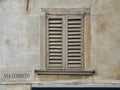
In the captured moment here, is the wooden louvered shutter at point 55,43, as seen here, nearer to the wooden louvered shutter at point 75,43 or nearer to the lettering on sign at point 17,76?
the wooden louvered shutter at point 75,43

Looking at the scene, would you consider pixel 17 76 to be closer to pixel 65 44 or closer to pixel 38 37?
pixel 38 37

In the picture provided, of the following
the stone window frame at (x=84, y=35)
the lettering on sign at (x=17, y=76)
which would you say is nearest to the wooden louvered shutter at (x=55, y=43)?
the stone window frame at (x=84, y=35)

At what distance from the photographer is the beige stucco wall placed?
12039 millimetres

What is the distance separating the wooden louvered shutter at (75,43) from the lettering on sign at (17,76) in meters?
1.01

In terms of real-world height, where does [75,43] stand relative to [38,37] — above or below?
below

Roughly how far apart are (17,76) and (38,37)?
1.09 meters

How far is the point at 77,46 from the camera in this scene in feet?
39.9

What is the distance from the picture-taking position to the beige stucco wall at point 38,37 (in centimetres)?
1204

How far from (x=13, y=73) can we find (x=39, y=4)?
5.93ft

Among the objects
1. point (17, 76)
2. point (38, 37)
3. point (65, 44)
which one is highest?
point (38, 37)

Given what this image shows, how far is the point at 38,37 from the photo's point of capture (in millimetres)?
12133

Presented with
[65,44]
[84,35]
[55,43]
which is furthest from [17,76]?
[84,35]

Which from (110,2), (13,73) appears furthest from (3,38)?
(110,2)

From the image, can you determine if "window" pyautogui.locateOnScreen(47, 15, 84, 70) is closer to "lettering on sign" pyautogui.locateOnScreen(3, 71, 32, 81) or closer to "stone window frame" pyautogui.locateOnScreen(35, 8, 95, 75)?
"stone window frame" pyautogui.locateOnScreen(35, 8, 95, 75)
